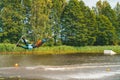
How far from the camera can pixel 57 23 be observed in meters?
93.8

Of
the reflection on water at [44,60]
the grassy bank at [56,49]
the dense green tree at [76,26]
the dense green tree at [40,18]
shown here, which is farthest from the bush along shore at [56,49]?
the reflection on water at [44,60]

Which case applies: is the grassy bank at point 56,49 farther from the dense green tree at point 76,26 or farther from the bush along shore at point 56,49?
the dense green tree at point 76,26

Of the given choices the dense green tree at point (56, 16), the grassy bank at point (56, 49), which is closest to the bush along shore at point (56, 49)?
the grassy bank at point (56, 49)

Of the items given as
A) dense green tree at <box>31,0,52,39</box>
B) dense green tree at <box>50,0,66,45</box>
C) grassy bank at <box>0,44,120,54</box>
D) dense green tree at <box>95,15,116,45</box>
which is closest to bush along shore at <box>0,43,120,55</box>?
grassy bank at <box>0,44,120,54</box>

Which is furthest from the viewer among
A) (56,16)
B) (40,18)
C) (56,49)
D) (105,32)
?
(105,32)

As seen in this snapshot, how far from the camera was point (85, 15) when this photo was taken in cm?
9600

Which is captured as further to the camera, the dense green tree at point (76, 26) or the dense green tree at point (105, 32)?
the dense green tree at point (105, 32)

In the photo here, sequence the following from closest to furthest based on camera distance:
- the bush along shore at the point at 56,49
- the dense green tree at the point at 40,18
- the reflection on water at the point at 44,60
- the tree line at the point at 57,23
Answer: the reflection on water at the point at 44,60, the bush along shore at the point at 56,49, the tree line at the point at 57,23, the dense green tree at the point at 40,18

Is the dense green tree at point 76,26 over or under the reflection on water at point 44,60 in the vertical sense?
over

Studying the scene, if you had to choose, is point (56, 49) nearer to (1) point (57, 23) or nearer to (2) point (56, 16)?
(1) point (57, 23)

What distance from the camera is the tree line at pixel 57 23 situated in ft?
285

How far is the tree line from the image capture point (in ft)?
285

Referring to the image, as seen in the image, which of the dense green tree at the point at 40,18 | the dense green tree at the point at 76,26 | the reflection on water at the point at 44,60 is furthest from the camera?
the dense green tree at the point at 76,26

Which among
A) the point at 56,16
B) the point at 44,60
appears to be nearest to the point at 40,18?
the point at 56,16
